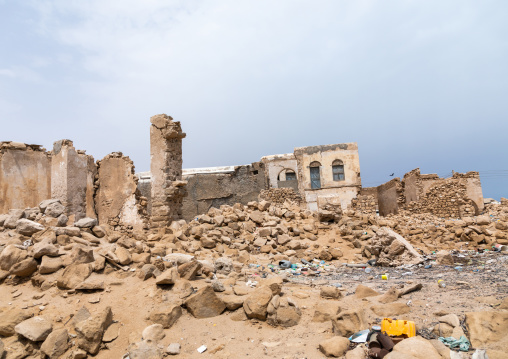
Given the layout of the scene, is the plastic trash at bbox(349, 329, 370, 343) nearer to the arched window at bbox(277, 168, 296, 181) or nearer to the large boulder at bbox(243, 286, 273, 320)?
the large boulder at bbox(243, 286, 273, 320)

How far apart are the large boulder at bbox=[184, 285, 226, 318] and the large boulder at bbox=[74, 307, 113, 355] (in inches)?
36.9

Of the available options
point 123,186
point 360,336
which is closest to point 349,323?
point 360,336

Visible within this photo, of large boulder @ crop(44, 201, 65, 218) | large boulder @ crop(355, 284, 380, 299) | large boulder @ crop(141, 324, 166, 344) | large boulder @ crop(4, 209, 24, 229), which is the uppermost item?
large boulder @ crop(44, 201, 65, 218)

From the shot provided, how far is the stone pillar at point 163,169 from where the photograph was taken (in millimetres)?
9219

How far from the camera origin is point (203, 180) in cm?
2281

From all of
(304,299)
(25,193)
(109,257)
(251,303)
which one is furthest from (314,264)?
(25,193)

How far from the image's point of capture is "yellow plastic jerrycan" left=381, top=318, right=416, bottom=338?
277 centimetres

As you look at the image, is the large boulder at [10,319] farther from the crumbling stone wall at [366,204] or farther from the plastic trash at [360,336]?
the crumbling stone wall at [366,204]

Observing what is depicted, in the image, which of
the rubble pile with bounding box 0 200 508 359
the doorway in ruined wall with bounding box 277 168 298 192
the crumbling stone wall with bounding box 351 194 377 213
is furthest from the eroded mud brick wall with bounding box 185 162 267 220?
the rubble pile with bounding box 0 200 508 359

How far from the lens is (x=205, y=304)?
377 cm

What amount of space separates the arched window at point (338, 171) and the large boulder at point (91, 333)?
22737 millimetres

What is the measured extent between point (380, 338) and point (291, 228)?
6387 millimetres

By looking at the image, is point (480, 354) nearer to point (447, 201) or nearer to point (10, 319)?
point (10, 319)

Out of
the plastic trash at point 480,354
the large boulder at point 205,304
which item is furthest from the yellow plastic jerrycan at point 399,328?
the large boulder at point 205,304
